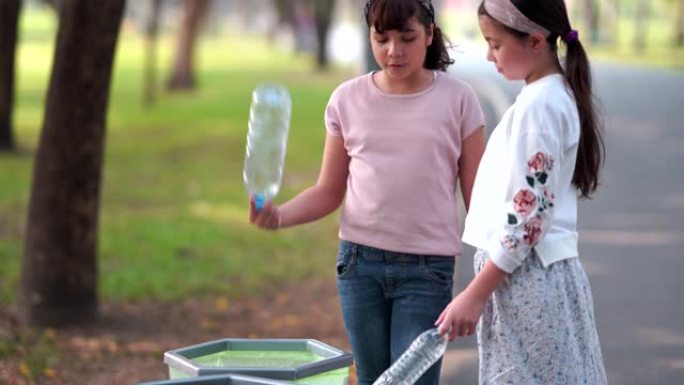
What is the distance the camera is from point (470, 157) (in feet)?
13.2

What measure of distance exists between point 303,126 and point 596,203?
1159 cm

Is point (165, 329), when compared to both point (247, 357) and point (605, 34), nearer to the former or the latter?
point (247, 357)

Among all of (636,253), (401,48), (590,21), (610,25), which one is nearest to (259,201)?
(401,48)

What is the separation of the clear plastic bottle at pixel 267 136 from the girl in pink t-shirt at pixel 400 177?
0.60m

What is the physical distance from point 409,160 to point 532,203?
22.6 inches

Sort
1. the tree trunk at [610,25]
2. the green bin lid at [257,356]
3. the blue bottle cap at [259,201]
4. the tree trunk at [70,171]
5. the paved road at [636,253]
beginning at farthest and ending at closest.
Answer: the tree trunk at [610,25], the tree trunk at [70,171], the paved road at [636,253], the green bin lid at [257,356], the blue bottle cap at [259,201]

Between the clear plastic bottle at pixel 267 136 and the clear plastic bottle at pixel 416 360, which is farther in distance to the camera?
the clear plastic bottle at pixel 416 360

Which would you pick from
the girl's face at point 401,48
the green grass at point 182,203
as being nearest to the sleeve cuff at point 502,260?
the girl's face at point 401,48

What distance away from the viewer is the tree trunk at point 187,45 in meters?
31.2

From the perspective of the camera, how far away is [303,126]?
79.0 feet

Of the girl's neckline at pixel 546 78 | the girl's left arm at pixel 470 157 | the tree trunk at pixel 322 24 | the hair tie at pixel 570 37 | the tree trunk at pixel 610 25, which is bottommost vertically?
the girl's left arm at pixel 470 157

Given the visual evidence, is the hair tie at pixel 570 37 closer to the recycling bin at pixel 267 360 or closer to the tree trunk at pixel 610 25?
the recycling bin at pixel 267 360

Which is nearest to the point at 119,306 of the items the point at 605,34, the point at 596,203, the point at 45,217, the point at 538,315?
the point at 45,217

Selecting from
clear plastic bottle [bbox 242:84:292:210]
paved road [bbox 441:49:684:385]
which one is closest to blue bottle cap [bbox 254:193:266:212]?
clear plastic bottle [bbox 242:84:292:210]
